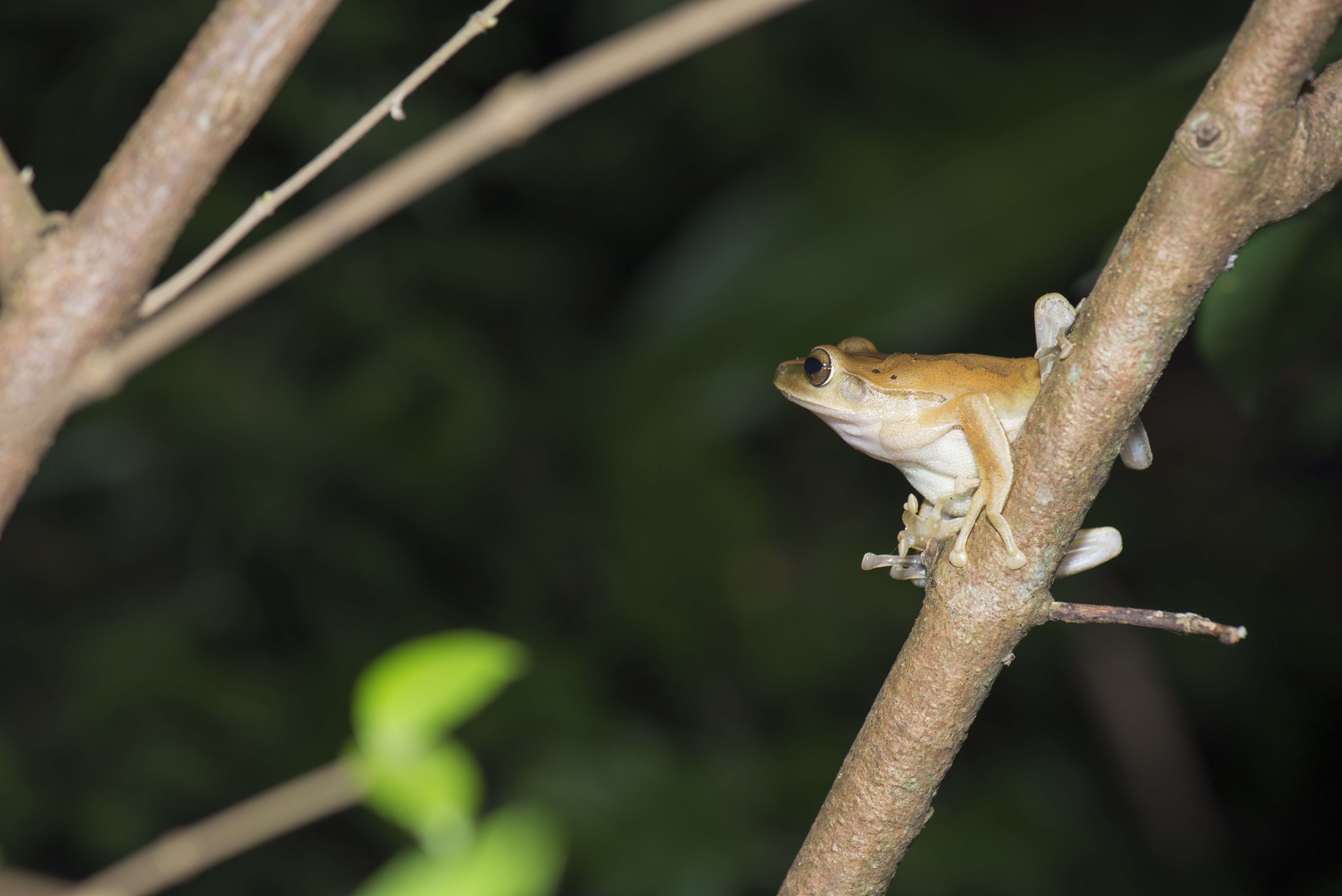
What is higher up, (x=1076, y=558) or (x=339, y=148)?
(x=1076, y=558)

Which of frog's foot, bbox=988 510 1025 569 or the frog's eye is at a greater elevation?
the frog's eye

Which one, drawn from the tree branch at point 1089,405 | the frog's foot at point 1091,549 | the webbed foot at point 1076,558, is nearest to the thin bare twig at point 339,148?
the tree branch at point 1089,405

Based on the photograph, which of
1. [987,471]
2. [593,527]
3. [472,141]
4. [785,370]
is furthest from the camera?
[593,527]

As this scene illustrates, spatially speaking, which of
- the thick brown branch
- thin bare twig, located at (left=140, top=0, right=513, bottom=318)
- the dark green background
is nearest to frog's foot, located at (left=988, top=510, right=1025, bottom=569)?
thin bare twig, located at (left=140, top=0, right=513, bottom=318)

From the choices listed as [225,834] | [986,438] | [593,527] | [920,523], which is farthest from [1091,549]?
[593,527]

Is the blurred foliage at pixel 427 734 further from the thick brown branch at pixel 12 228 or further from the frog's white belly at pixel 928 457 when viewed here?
the frog's white belly at pixel 928 457

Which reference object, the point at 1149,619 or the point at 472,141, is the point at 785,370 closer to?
the point at 1149,619

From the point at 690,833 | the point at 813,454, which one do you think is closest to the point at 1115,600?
the point at 813,454

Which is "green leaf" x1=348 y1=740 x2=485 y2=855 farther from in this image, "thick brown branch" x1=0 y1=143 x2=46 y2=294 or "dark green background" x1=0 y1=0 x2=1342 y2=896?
"dark green background" x1=0 y1=0 x2=1342 y2=896

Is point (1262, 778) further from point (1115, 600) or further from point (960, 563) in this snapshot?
point (960, 563)
